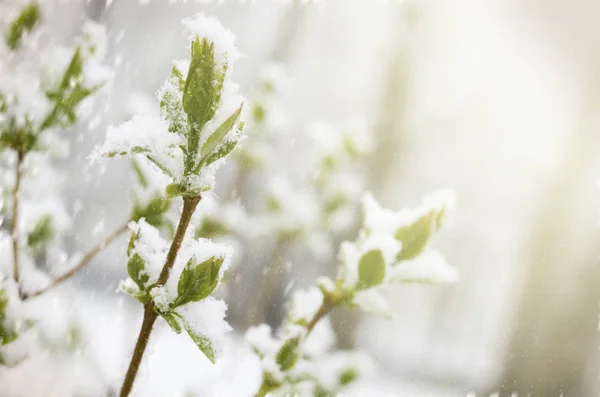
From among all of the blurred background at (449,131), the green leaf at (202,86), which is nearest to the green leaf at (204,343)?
the green leaf at (202,86)

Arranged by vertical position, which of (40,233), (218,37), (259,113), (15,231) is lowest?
(218,37)

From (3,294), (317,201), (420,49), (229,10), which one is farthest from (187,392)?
(229,10)

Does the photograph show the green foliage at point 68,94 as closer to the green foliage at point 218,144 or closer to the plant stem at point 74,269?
the plant stem at point 74,269

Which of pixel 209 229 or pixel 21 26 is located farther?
pixel 209 229

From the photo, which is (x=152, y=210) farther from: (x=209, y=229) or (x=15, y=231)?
(x=209, y=229)

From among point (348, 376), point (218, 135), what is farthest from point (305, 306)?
point (218, 135)

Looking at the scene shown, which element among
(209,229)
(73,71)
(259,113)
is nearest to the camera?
(73,71)

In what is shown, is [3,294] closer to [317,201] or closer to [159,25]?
[317,201]
